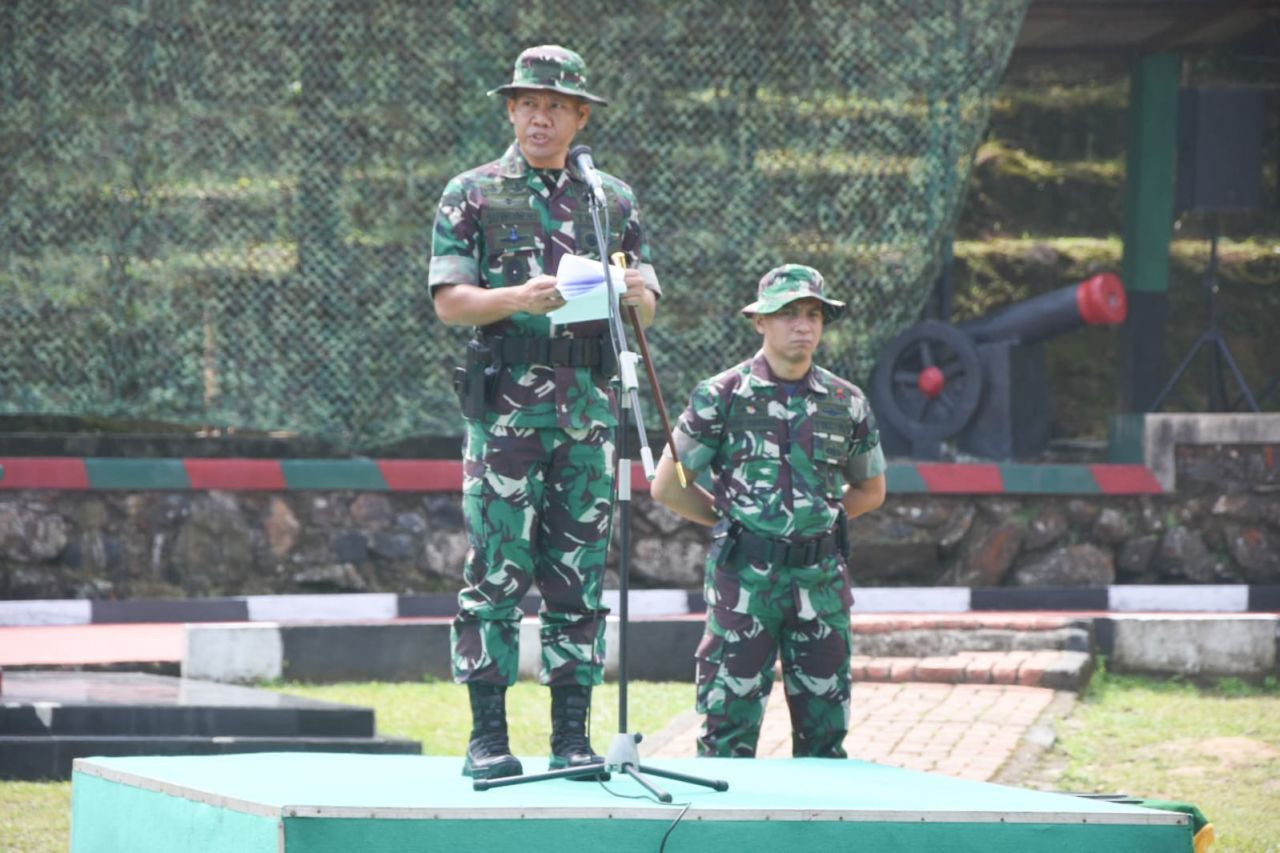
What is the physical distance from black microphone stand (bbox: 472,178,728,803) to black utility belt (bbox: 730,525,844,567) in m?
1.23

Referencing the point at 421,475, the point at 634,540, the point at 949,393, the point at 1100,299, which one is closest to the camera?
the point at 421,475

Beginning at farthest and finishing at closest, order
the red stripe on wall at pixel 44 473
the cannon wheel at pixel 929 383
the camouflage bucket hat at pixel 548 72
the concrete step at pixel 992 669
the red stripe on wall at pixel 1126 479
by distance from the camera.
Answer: the cannon wheel at pixel 929 383 → the red stripe on wall at pixel 1126 479 → the red stripe on wall at pixel 44 473 → the concrete step at pixel 992 669 → the camouflage bucket hat at pixel 548 72

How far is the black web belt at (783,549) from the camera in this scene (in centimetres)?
614

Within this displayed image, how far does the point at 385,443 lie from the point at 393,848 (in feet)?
22.5

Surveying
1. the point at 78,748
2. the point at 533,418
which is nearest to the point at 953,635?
the point at 78,748

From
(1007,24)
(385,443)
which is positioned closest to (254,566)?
(385,443)

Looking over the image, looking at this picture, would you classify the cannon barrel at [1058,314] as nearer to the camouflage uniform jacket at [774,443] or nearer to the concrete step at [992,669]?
the concrete step at [992,669]

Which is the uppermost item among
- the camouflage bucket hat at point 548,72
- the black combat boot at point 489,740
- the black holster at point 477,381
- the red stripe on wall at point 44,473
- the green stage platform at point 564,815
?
the camouflage bucket hat at point 548,72

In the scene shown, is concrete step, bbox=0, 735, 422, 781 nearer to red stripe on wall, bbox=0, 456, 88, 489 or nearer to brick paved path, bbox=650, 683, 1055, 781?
brick paved path, bbox=650, 683, 1055, 781

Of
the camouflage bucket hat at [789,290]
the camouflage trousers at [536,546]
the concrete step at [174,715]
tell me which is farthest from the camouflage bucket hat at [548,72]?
the concrete step at [174,715]

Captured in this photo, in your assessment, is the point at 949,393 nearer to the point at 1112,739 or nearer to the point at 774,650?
the point at 1112,739

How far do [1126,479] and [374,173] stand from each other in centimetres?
469

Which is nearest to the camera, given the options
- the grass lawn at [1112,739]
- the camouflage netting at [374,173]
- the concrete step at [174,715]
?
the grass lawn at [1112,739]

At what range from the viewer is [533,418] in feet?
17.1
